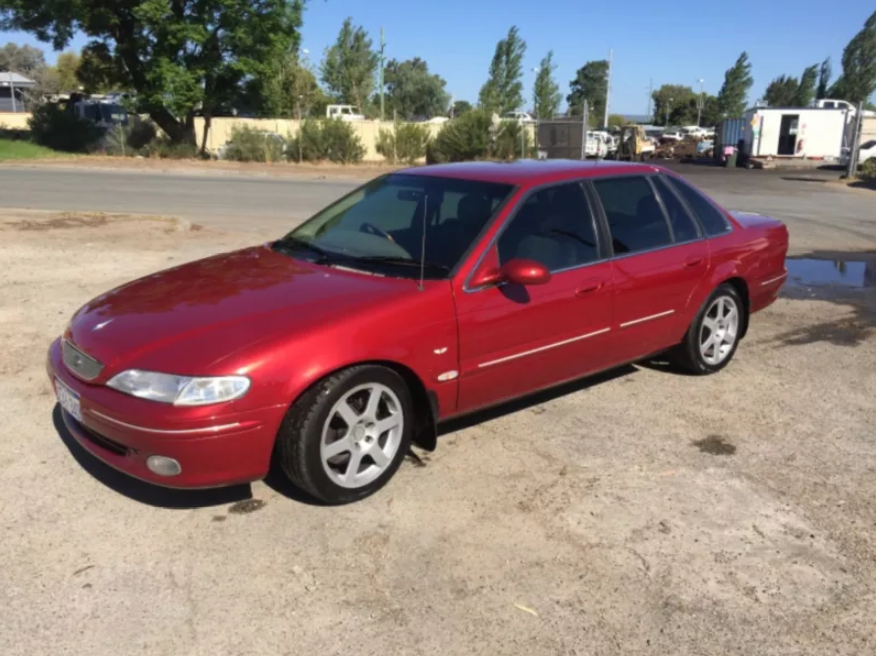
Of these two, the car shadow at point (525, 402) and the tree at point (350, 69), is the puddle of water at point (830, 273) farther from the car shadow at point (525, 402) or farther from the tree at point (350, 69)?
the tree at point (350, 69)

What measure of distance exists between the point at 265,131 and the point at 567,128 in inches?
633

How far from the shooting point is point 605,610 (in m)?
3.04

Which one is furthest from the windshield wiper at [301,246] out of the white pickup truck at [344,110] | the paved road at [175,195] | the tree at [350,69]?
the tree at [350,69]

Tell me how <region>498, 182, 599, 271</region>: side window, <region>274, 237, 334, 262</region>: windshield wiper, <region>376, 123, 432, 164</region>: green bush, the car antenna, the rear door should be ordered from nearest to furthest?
the car antenna → <region>498, 182, 599, 271</region>: side window → <region>274, 237, 334, 262</region>: windshield wiper → the rear door → <region>376, 123, 432, 164</region>: green bush

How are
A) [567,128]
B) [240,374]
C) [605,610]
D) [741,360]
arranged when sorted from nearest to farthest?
[605,610] → [240,374] → [741,360] → [567,128]

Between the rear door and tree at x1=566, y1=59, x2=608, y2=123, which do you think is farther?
tree at x1=566, y1=59, x2=608, y2=123

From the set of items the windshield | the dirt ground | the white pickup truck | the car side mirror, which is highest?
the white pickup truck

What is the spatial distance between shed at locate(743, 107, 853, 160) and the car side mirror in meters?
41.0

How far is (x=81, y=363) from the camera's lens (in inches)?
147

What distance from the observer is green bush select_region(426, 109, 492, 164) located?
3519cm

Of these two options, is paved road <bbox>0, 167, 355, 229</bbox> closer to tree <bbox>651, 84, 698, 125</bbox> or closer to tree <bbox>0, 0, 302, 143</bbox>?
tree <bbox>0, 0, 302, 143</bbox>

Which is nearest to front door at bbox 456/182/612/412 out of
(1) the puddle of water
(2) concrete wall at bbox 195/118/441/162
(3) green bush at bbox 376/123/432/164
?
(1) the puddle of water

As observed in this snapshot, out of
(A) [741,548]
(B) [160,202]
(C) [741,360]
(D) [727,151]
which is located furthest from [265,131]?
(A) [741,548]

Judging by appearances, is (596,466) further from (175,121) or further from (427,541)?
(175,121)
